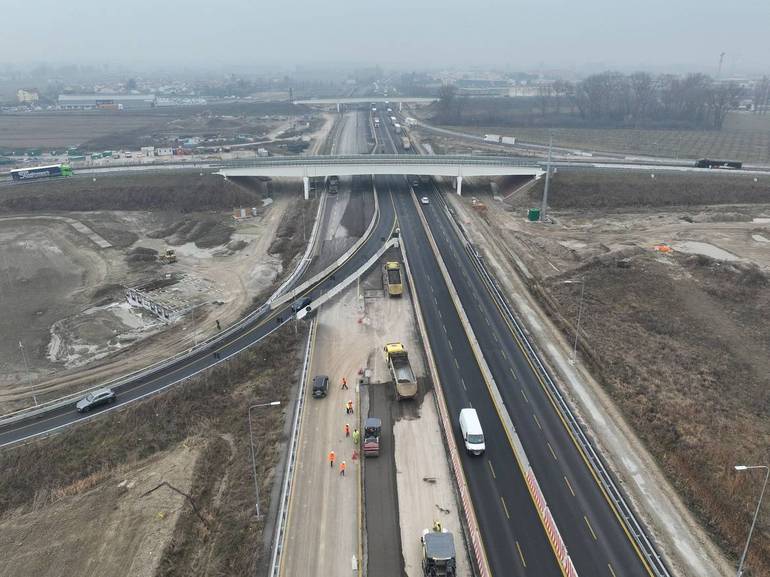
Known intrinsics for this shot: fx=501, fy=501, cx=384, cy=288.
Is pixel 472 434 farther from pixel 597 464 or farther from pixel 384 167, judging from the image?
pixel 384 167

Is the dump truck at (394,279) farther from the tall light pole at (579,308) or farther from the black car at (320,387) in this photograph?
the tall light pole at (579,308)

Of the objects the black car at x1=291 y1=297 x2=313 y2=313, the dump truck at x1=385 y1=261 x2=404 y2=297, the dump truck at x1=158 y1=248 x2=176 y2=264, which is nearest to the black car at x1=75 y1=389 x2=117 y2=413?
the black car at x1=291 y1=297 x2=313 y2=313

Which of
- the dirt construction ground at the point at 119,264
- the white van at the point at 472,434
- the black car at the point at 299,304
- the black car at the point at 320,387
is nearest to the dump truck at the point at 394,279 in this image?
the black car at the point at 299,304

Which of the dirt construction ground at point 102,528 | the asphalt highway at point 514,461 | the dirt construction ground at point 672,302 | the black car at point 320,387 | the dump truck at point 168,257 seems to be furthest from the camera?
the dump truck at point 168,257

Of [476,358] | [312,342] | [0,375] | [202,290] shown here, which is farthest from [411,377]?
[0,375]

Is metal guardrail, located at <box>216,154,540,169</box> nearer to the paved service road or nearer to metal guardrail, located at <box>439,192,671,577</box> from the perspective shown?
the paved service road

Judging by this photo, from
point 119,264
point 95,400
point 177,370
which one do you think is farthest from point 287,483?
point 119,264

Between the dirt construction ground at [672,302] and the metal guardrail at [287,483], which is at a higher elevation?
the dirt construction ground at [672,302]

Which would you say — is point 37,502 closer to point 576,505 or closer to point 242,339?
point 242,339
